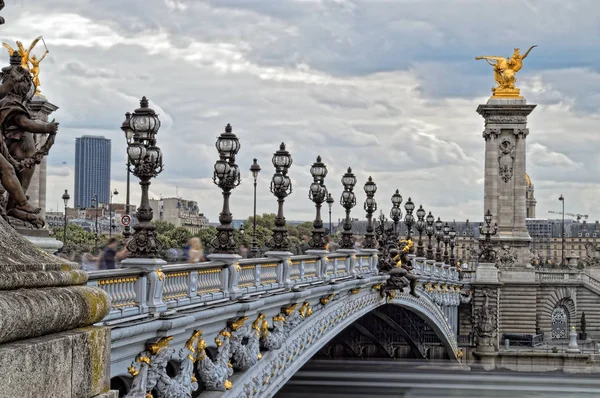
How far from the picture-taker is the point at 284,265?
986 inches

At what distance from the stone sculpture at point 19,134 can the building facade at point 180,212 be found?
3205 cm

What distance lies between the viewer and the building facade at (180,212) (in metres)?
45.2

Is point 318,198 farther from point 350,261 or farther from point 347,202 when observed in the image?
point 347,202

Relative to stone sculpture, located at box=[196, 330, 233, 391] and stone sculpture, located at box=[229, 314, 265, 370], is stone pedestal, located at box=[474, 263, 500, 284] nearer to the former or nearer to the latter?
stone sculpture, located at box=[229, 314, 265, 370]

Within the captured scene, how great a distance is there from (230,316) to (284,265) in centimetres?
580

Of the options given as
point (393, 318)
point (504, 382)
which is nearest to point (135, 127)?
point (393, 318)

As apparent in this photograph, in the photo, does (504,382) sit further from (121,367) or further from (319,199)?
(121,367)

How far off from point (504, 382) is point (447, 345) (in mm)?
4886

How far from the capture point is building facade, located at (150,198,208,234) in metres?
45.2

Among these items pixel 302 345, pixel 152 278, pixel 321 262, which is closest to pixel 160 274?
pixel 152 278

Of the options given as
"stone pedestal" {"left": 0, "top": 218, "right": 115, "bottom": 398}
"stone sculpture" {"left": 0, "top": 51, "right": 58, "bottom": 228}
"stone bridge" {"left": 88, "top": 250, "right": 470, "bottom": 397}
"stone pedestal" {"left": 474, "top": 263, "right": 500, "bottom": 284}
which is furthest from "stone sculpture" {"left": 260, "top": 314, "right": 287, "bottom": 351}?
"stone pedestal" {"left": 474, "top": 263, "right": 500, "bottom": 284}

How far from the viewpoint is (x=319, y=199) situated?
103 feet

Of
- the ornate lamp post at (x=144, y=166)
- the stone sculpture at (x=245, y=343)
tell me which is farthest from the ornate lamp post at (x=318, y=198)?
the ornate lamp post at (x=144, y=166)

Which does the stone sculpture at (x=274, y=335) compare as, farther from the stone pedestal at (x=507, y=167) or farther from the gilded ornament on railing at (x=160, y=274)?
the stone pedestal at (x=507, y=167)
